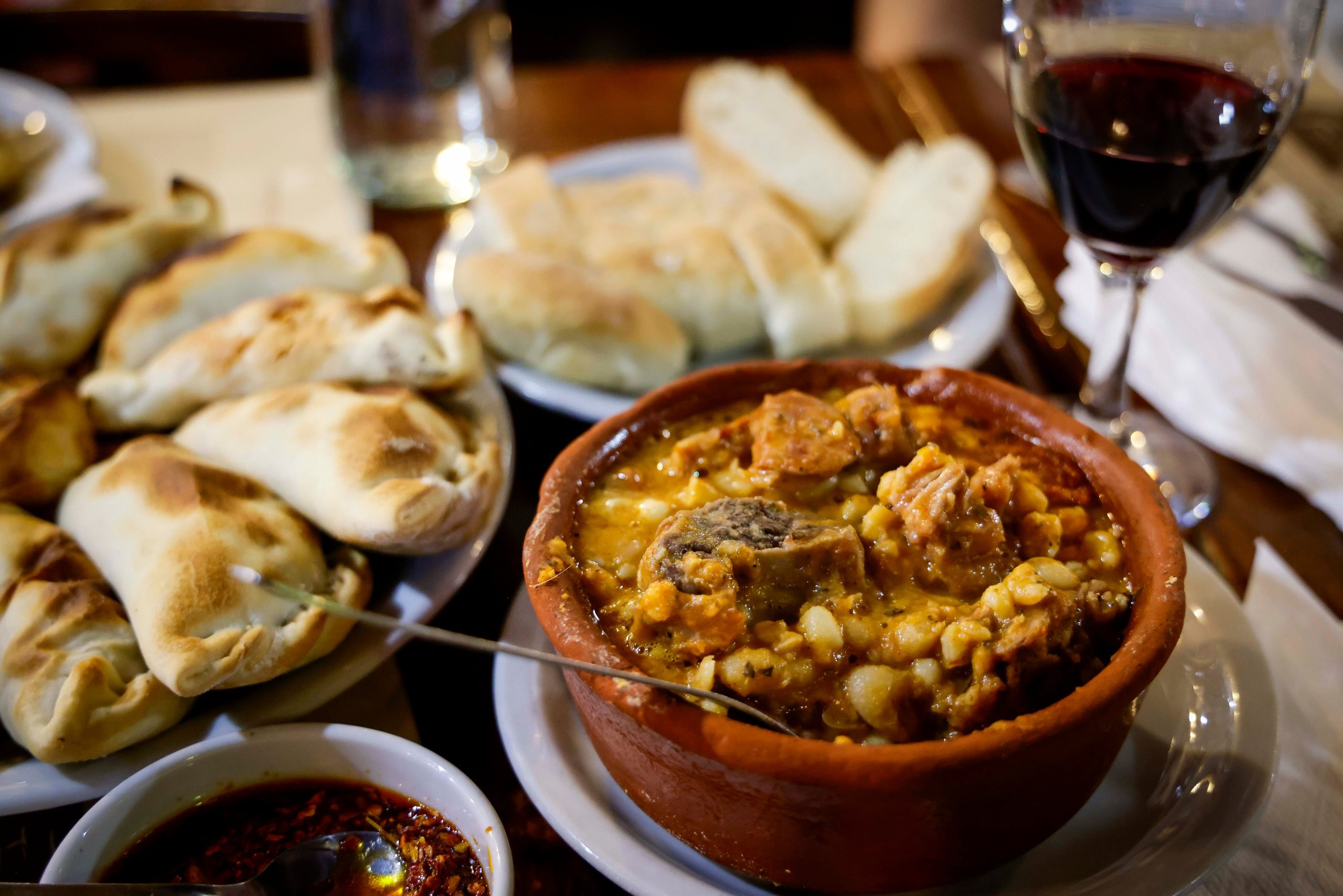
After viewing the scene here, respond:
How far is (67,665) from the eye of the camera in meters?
1.04

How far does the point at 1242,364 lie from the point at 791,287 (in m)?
0.74

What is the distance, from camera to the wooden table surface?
108cm

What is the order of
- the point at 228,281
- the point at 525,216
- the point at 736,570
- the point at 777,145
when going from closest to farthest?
the point at 736,570
the point at 228,281
the point at 525,216
the point at 777,145

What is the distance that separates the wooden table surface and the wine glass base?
0.02 m

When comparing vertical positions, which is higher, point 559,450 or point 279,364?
point 279,364

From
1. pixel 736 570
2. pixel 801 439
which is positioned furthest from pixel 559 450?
pixel 736 570

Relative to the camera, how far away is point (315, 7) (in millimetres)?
2115

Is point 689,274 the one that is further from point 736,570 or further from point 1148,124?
point 736,570

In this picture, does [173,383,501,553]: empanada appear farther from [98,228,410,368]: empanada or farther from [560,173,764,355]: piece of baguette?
[560,173,764,355]: piece of baguette

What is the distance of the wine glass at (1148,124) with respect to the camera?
4.27 feet

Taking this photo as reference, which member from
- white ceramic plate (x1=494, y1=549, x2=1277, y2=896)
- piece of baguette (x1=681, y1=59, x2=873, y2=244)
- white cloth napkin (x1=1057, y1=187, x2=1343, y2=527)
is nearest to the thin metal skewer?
white ceramic plate (x1=494, y1=549, x2=1277, y2=896)

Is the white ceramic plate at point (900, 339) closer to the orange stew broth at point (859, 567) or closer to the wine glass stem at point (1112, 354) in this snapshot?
the wine glass stem at point (1112, 354)

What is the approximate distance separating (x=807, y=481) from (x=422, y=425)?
523 mm

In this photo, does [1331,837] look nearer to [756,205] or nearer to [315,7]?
[756,205]
